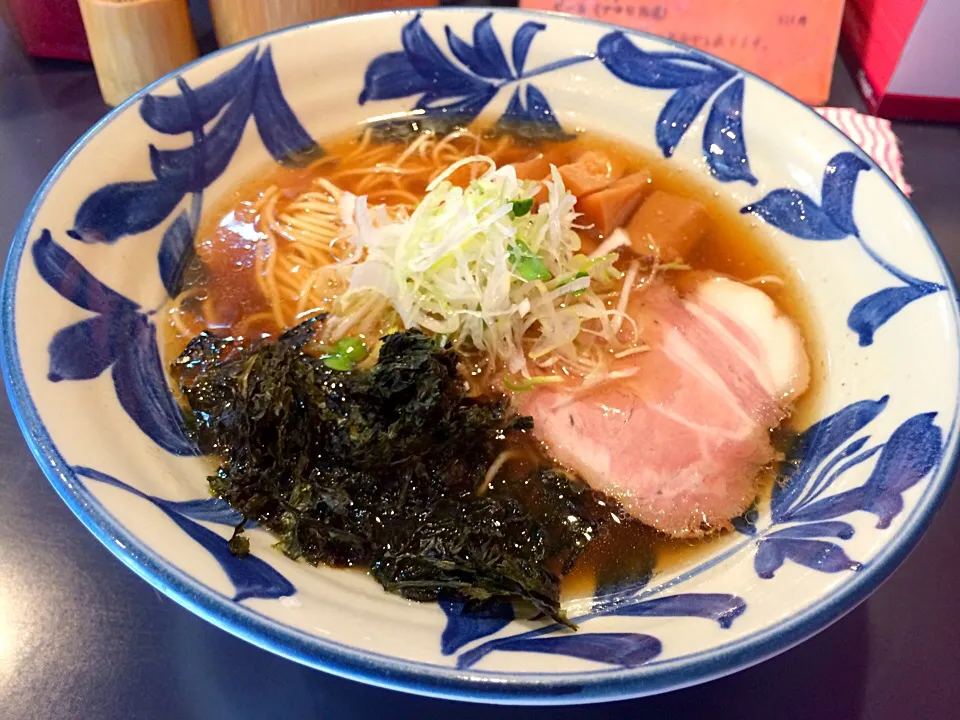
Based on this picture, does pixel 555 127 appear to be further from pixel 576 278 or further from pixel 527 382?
pixel 527 382

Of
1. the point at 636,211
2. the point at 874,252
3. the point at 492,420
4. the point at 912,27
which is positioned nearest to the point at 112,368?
the point at 492,420

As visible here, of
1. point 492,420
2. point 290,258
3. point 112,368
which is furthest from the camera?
point 290,258

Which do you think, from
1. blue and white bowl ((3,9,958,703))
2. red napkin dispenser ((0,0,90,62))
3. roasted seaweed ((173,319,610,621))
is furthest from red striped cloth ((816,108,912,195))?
red napkin dispenser ((0,0,90,62))

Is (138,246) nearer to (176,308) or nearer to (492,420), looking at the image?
(176,308)

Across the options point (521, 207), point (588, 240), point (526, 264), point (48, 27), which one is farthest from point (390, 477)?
point (48, 27)

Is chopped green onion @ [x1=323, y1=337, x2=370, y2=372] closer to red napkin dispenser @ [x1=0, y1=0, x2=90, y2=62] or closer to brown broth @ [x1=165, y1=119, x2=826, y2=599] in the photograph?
brown broth @ [x1=165, y1=119, x2=826, y2=599]
